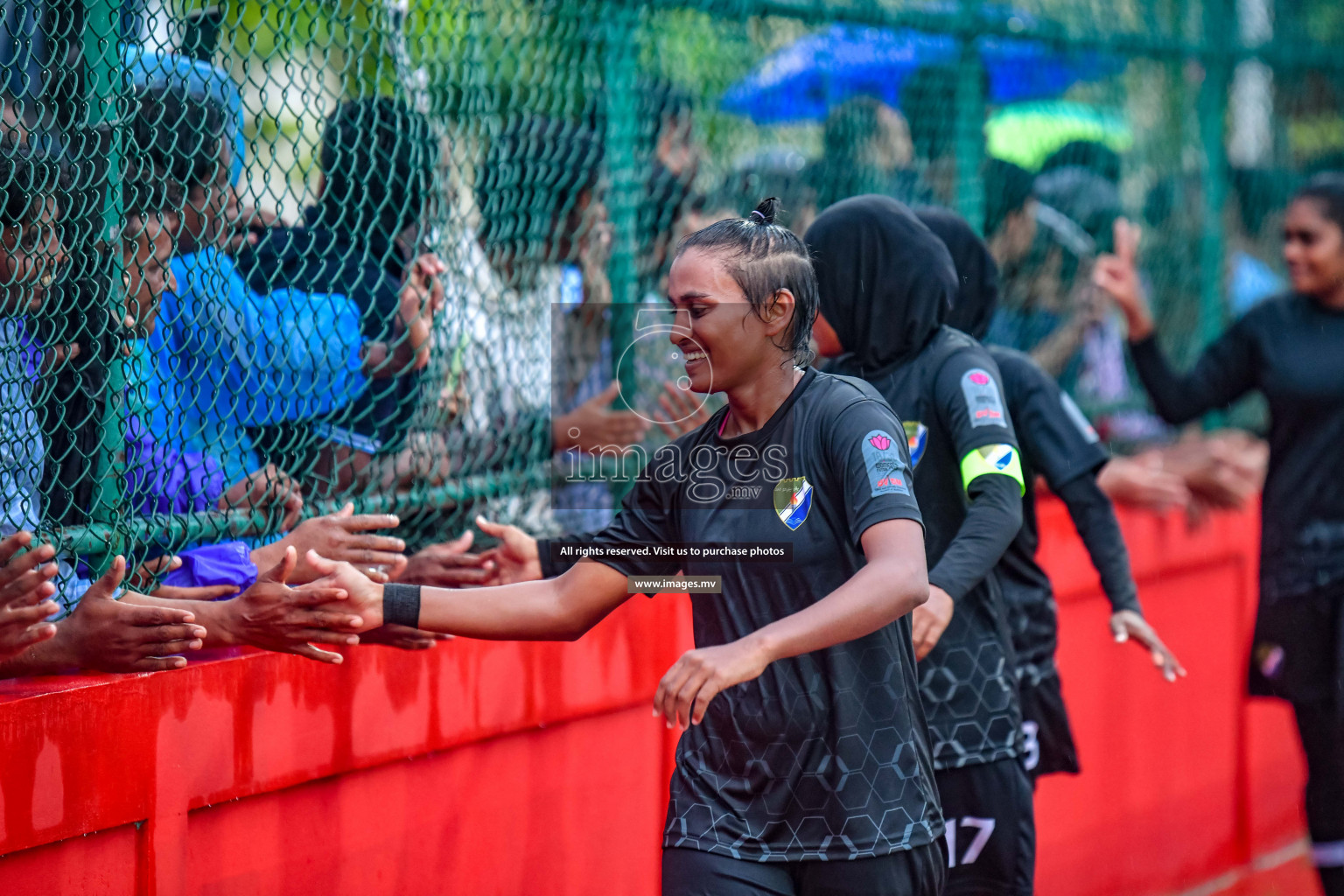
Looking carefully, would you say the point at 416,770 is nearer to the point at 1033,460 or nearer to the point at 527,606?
the point at 527,606

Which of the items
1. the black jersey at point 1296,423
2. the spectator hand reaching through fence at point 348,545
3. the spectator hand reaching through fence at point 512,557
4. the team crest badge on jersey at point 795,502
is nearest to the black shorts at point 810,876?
the team crest badge on jersey at point 795,502

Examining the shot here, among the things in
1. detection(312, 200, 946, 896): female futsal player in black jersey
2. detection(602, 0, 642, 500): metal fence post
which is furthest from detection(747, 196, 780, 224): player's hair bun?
detection(602, 0, 642, 500): metal fence post

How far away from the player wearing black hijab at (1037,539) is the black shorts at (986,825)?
221mm

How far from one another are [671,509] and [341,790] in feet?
3.56

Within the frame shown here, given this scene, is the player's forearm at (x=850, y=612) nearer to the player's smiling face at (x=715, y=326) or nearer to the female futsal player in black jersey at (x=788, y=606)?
the female futsal player in black jersey at (x=788, y=606)

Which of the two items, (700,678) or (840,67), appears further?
(840,67)

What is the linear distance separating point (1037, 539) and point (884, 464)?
126cm

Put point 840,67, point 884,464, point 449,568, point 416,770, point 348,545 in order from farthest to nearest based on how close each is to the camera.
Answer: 1. point 840,67
2. point 449,568
3. point 416,770
4. point 348,545
5. point 884,464


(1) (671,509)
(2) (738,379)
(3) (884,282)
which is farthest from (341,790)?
(3) (884,282)

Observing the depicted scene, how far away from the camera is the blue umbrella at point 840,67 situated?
451 cm

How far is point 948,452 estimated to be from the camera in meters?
3.12

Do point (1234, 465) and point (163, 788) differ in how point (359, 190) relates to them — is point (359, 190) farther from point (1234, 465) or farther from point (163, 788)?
point (1234, 465)

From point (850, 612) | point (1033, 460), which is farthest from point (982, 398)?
point (850, 612)

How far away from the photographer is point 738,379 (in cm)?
240
